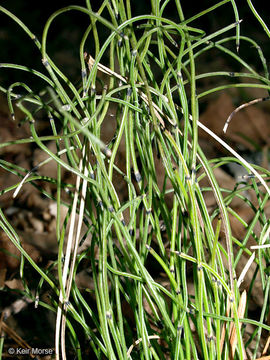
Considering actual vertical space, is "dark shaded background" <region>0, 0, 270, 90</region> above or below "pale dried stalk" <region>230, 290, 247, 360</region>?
above

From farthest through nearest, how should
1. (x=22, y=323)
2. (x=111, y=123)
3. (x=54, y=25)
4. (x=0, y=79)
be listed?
(x=54, y=25), (x=0, y=79), (x=111, y=123), (x=22, y=323)

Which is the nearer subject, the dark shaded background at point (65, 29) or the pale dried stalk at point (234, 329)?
the pale dried stalk at point (234, 329)

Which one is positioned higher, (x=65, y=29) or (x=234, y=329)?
(x=65, y=29)

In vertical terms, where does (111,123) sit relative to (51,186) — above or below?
above

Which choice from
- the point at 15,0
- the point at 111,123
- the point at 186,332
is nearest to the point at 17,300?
the point at 186,332

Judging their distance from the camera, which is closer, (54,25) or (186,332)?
(186,332)

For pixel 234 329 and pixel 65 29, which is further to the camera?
pixel 65 29

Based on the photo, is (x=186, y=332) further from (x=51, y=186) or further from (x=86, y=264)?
(x=51, y=186)

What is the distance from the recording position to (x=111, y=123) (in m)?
1.21

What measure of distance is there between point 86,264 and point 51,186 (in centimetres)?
28

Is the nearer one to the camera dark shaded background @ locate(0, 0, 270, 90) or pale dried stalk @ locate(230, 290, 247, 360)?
pale dried stalk @ locate(230, 290, 247, 360)

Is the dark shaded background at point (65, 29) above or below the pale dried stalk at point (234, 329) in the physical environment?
above

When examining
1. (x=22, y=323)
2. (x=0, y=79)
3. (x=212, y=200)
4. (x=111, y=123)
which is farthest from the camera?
(x=0, y=79)

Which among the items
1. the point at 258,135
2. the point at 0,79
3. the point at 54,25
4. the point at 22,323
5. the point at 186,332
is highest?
the point at 54,25
